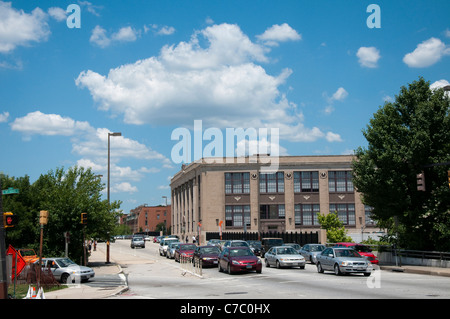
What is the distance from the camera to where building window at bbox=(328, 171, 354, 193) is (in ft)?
248

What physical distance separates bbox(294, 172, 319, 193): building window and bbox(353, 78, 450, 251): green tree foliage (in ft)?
135

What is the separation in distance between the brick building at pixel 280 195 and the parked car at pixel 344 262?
48693mm

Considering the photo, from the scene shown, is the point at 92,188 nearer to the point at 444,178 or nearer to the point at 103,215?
the point at 103,215

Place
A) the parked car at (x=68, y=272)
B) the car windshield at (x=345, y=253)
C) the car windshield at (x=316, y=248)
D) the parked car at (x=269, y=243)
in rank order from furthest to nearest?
the parked car at (x=269, y=243)
the car windshield at (x=316, y=248)
the car windshield at (x=345, y=253)
the parked car at (x=68, y=272)

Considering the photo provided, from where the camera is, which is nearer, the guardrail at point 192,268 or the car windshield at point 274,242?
the guardrail at point 192,268

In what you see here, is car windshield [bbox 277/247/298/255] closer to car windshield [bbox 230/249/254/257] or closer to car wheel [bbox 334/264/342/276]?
car windshield [bbox 230/249/254/257]

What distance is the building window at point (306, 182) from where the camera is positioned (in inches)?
2970

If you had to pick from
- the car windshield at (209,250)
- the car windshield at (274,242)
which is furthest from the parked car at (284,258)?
the car windshield at (274,242)

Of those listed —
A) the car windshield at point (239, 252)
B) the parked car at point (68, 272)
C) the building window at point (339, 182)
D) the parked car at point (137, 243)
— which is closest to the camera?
the parked car at point (68, 272)

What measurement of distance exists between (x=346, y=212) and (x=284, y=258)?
47.7m

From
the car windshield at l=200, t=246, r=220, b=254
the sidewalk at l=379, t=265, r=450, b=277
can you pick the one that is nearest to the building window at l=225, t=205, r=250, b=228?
the car windshield at l=200, t=246, r=220, b=254

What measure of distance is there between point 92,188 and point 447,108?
25759mm

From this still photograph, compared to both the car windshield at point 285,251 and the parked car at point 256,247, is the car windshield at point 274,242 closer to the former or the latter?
the parked car at point 256,247
